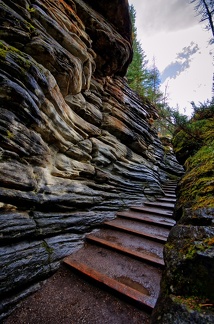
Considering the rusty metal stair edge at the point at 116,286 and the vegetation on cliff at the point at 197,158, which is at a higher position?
the vegetation on cliff at the point at 197,158

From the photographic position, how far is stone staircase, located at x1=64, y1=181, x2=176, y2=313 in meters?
2.37

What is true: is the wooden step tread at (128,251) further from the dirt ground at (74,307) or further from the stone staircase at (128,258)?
the dirt ground at (74,307)

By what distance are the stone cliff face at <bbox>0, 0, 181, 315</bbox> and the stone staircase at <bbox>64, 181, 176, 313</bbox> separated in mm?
387

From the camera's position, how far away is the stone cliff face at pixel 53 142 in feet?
8.16

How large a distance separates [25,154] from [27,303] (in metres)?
2.19

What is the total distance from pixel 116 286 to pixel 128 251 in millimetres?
891

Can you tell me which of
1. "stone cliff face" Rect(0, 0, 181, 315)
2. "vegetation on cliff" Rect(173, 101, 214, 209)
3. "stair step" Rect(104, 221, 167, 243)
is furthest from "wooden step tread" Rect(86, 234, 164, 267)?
"vegetation on cliff" Rect(173, 101, 214, 209)

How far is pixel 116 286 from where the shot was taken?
7.79ft

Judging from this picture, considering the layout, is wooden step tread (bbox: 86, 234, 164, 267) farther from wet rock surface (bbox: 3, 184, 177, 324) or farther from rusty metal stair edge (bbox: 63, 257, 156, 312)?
rusty metal stair edge (bbox: 63, 257, 156, 312)

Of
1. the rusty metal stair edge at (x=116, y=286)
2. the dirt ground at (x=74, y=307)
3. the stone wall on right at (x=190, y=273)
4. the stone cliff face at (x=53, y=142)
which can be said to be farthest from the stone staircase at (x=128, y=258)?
the stone wall on right at (x=190, y=273)

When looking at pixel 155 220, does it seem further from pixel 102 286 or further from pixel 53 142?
pixel 53 142

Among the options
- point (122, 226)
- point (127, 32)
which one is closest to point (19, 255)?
point (122, 226)

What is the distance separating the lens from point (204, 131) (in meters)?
6.42

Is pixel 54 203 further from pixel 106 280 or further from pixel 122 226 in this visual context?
pixel 122 226
